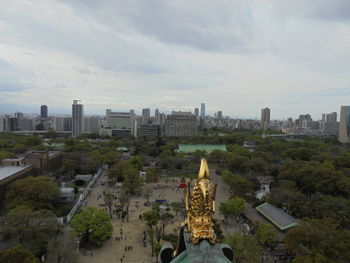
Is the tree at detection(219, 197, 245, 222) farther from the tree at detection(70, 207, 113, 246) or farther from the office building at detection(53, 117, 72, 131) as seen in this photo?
the office building at detection(53, 117, 72, 131)

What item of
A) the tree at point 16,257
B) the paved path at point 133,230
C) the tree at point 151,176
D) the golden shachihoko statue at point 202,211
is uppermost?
the golden shachihoko statue at point 202,211

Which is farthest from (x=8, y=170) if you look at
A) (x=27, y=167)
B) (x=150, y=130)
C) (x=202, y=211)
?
(x=150, y=130)

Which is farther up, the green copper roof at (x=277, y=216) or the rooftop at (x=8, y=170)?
the rooftop at (x=8, y=170)

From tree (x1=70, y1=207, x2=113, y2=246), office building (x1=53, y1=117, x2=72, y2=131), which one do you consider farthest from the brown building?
office building (x1=53, y1=117, x2=72, y2=131)

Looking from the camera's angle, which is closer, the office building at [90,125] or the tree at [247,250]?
the tree at [247,250]

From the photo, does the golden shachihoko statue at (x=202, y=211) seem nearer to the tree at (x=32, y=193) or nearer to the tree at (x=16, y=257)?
the tree at (x=16, y=257)

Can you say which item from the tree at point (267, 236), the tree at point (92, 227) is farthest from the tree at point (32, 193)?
the tree at point (267, 236)

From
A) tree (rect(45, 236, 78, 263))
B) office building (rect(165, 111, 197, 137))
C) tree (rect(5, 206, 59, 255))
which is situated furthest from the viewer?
office building (rect(165, 111, 197, 137))
